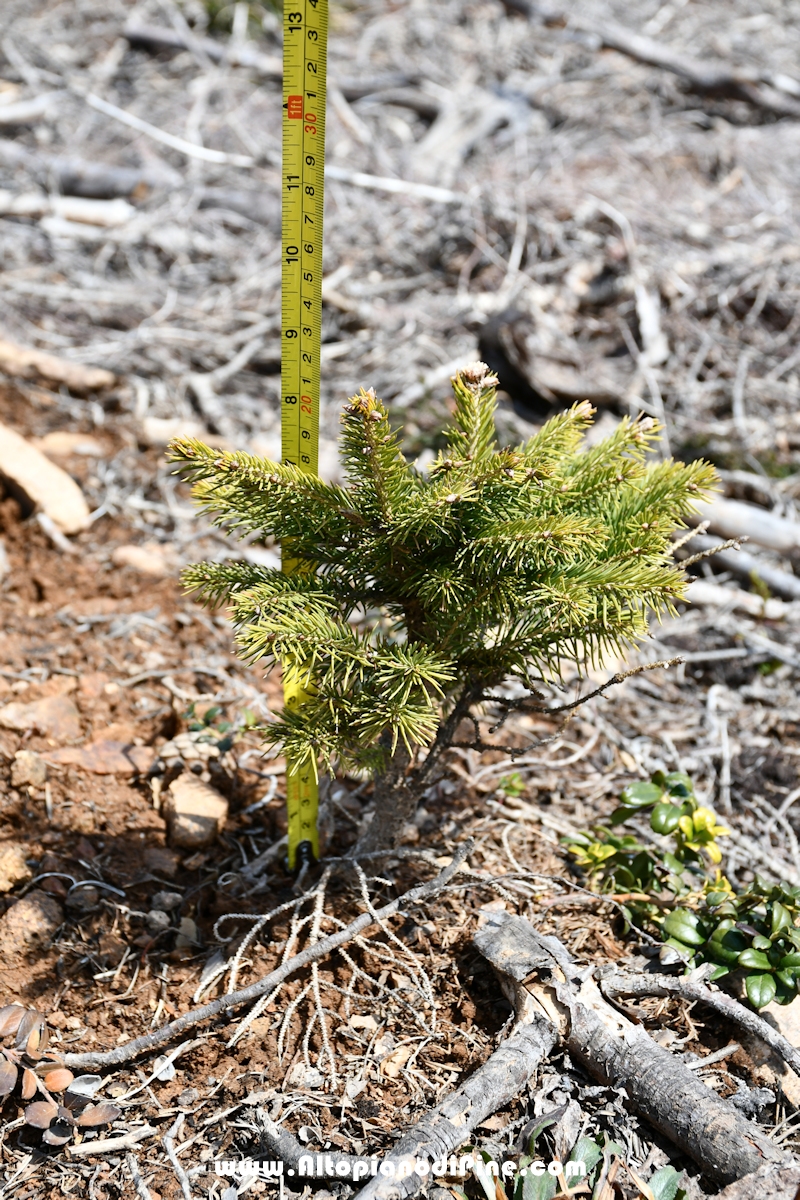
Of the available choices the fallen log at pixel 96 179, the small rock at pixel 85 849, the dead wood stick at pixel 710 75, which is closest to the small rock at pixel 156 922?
the small rock at pixel 85 849

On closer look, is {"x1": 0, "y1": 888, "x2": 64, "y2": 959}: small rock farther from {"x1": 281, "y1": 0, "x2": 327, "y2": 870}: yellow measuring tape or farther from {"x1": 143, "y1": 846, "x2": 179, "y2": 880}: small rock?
{"x1": 281, "y1": 0, "x2": 327, "y2": 870}: yellow measuring tape

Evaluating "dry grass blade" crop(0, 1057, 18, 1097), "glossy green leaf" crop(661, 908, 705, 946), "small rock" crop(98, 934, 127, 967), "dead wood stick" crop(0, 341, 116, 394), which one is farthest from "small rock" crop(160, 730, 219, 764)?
"dead wood stick" crop(0, 341, 116, 394)

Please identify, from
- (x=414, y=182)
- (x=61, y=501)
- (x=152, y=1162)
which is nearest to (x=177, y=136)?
(x=414, y=182)

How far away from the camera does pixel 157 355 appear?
5.25 metres

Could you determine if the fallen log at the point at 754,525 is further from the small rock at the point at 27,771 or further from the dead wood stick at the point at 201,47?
the dead wood stick at the point at 201,47

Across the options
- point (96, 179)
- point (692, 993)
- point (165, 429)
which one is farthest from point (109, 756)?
point (96, 179)

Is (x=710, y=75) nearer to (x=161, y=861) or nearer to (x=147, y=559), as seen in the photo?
(x=147, y=559)

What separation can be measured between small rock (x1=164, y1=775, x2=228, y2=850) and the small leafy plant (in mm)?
1043

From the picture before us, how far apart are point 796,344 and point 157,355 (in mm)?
3719

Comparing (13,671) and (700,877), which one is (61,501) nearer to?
(13,671)

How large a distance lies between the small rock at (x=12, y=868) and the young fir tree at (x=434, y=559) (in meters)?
0.99

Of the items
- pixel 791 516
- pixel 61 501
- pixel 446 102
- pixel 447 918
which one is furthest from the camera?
pixel 446 102

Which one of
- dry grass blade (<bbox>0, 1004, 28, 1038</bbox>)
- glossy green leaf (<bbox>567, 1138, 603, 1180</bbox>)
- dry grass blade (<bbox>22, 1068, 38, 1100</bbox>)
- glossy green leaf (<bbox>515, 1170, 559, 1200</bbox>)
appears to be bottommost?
dry grass blade (<bbox>22, 1068, 38, 1100</bbox>)

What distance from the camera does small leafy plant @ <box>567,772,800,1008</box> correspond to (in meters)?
2.21
